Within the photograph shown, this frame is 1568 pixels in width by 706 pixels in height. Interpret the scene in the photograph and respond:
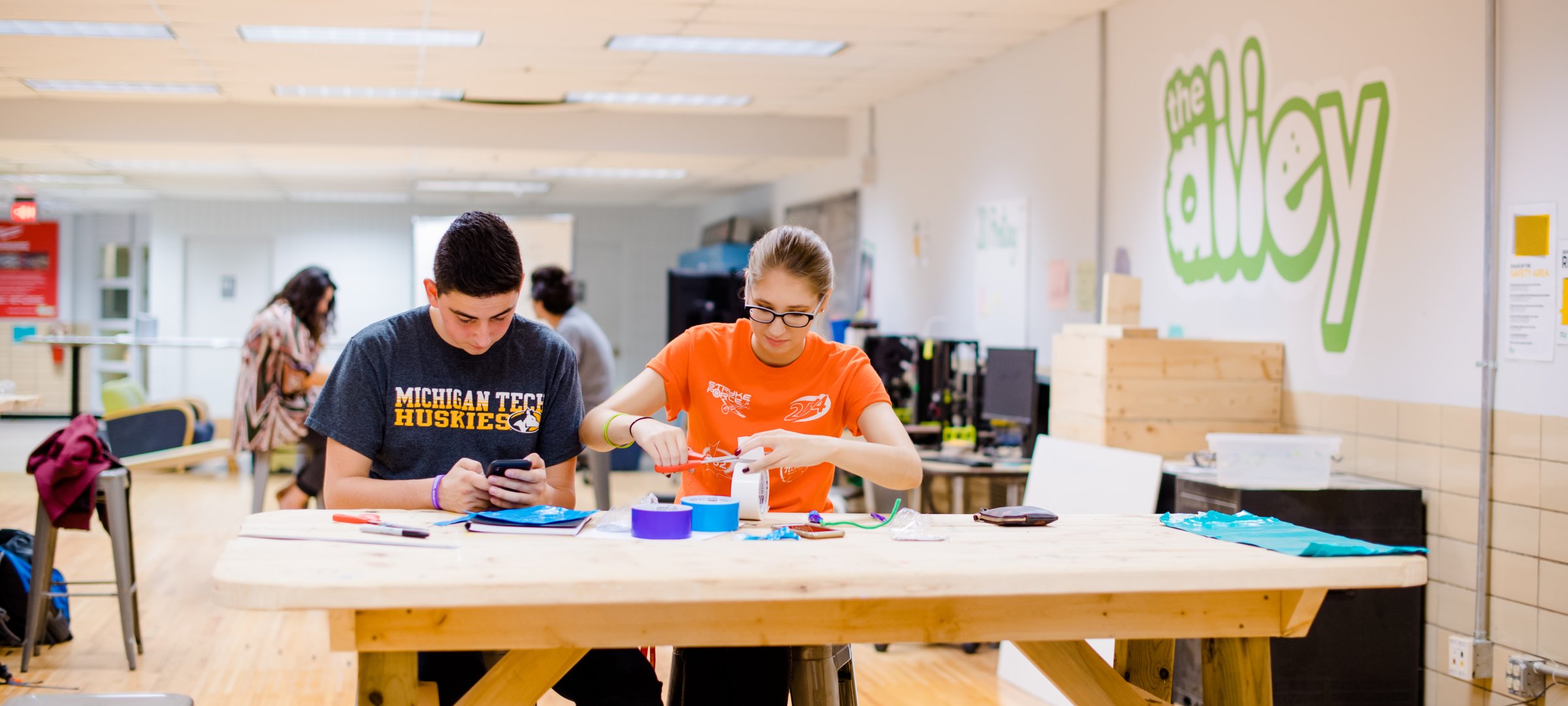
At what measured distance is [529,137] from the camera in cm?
930

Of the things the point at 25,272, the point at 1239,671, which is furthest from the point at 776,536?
the point at 25,272

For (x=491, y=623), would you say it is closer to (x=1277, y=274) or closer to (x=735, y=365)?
(x=735, y=365)

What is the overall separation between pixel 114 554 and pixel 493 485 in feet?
9.23

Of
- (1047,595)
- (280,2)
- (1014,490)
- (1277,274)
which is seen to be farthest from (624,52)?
(1047,595)

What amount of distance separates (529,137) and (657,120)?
0.98 meters

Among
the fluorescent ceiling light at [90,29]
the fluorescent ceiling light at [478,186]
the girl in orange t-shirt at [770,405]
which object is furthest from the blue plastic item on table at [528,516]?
the fluorescent ceiling light at [478,186]

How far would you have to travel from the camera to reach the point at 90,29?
6.34 metres

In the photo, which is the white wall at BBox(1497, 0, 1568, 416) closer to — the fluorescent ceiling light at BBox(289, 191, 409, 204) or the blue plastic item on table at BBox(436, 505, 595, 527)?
the blue plastic item on table at BBox(436, 505, 595, 527)

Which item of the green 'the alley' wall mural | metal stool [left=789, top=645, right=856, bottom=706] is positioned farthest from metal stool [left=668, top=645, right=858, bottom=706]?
the green 'the alley' wall mural

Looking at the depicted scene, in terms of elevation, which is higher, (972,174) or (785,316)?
(972,174)

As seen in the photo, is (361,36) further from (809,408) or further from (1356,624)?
(1356,624)

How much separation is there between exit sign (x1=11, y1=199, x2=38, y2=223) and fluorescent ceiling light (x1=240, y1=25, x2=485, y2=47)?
1954mm

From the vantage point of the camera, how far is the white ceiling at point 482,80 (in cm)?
596

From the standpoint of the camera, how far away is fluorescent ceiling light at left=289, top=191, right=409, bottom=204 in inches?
536
